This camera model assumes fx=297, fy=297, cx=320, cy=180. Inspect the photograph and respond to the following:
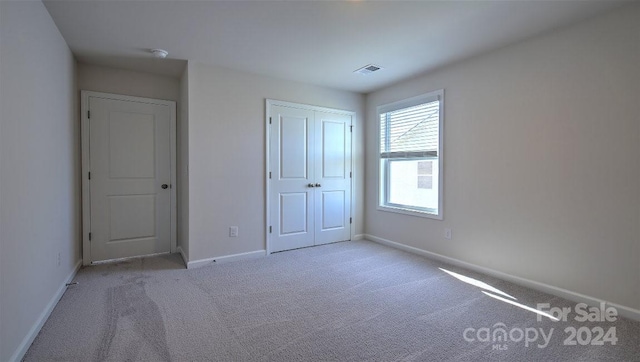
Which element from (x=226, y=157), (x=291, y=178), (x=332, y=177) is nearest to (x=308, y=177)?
(x=291, y=178)

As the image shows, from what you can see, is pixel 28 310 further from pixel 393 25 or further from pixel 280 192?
pixel 393 25

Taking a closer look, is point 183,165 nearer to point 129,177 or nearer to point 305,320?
point 129,177

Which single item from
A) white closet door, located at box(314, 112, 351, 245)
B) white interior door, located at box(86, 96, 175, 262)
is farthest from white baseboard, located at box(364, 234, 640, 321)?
white interior door, located at box(86, 96, 175, 262)

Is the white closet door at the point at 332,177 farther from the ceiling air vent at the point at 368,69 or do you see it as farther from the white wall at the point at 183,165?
the white wall at the point at 183,165

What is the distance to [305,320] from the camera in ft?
7.29

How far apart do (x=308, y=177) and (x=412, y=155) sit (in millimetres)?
1463

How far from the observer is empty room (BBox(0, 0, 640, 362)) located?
77.4 inches

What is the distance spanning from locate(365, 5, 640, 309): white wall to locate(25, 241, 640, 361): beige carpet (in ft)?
1.08

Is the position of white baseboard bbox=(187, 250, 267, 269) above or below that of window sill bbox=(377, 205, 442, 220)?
below

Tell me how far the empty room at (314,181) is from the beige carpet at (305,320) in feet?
0.07

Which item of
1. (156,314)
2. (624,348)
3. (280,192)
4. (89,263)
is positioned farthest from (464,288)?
(89,263)

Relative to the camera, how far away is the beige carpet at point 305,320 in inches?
72.2

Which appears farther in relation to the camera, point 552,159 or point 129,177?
point 129,177

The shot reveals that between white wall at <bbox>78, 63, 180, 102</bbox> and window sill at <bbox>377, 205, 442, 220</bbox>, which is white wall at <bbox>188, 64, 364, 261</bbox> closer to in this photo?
white wall at <bbox>78, 63, 180, 102</bbox>
